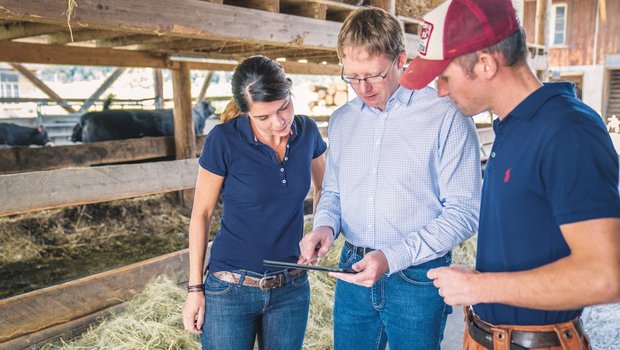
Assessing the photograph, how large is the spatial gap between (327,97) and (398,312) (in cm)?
1902

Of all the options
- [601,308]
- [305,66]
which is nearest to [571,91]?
[601,308]

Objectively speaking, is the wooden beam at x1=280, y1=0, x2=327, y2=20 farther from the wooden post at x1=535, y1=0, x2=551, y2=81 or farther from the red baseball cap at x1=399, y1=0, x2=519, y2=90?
the wooden post at x1=535, y1=0, x2=551, y2=81

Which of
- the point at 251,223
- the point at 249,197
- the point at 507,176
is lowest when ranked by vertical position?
the point at 251,223

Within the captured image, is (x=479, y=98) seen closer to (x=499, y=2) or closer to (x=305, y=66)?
(x=499, y=2)

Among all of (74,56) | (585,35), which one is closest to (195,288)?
(74,56)

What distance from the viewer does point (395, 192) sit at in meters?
1.95

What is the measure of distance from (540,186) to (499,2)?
0.52 meters

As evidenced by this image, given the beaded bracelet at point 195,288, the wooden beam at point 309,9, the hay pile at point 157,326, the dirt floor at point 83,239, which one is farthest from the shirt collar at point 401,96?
the dirt floor at point 83,239

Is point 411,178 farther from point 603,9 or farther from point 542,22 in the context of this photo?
point 603,9

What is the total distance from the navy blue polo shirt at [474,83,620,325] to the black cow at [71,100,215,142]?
8940 mm

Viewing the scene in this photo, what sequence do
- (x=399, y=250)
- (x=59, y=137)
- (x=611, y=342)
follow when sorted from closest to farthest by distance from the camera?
(x=399, y=250) < (x=611, y=342) < (x=59, y=137)

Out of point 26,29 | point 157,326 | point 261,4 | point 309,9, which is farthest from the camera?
point 26,29

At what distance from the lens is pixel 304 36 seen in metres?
4.50

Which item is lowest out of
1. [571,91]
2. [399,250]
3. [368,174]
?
[399,250]
